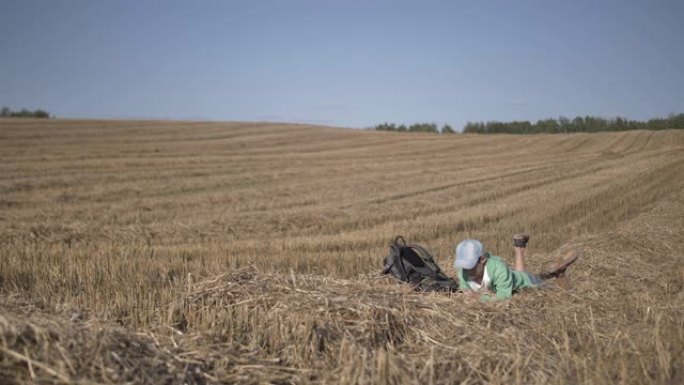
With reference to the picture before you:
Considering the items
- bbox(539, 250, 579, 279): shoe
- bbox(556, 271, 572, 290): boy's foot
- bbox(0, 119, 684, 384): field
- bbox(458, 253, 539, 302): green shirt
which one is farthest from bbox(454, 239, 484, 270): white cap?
bbox(556, 271, 572, 290): boy's foot

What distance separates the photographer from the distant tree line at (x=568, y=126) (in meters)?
80.8

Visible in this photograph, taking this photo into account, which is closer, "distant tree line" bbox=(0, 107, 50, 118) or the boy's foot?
the boy's foot

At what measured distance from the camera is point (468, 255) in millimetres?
6238

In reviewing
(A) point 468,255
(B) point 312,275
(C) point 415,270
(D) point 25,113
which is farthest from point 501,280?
(D) point 25,113

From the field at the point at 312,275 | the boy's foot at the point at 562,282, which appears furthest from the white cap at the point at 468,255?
the boy's foot at the point at 562,282

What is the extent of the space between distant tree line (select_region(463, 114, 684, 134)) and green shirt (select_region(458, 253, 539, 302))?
8232cm

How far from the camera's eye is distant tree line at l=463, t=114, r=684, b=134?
80769mm

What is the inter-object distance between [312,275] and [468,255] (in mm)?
1778

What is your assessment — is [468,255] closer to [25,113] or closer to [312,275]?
[312,275]

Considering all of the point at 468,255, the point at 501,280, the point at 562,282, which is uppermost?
the point at 468,255

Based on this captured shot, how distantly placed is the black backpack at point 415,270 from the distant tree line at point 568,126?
3231 inches

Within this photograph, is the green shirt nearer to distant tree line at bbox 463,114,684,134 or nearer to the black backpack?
the black backpack

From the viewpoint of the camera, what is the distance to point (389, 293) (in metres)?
5.63

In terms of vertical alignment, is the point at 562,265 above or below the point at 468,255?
below
